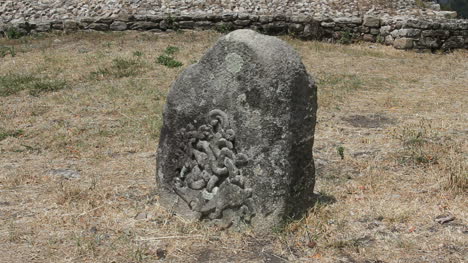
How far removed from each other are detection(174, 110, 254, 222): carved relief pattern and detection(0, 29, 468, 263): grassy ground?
20 centimetres

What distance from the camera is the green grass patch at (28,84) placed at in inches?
397

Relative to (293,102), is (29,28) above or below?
below

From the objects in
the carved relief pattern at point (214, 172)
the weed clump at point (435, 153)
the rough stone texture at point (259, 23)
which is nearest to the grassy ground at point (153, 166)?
the weed clump at point (435, 153)

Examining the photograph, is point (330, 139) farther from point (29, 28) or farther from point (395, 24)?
point (29, 28)

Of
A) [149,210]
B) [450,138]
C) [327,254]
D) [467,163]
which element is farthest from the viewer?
[450,138]

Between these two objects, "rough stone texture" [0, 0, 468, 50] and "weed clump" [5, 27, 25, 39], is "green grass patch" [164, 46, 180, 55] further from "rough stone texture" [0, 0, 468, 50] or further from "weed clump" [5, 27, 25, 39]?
"weed clump" [5, 27, 25, 39]

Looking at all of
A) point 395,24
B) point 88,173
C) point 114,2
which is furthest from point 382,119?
point 114,2

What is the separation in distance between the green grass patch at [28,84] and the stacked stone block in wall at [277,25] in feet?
13.1

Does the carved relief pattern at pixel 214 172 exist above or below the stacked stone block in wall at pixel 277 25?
above

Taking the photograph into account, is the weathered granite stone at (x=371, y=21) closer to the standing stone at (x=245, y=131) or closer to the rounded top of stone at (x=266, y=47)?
the standing stone at (x=245, y=131)

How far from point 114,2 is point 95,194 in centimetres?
1075

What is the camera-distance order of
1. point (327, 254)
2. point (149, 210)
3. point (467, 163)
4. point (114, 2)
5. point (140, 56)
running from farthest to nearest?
point (114, 2)
point (140, 56)
point (467, 163)
point (149, 210)
point (327, 254)

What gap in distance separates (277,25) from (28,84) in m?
6.50

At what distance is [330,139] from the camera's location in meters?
7.49
